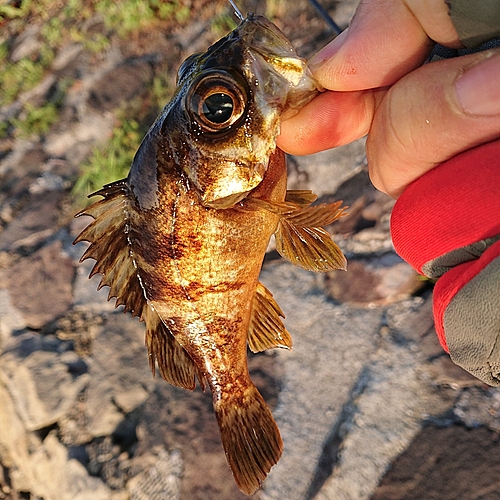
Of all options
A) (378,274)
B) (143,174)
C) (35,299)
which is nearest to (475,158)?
(143,174)

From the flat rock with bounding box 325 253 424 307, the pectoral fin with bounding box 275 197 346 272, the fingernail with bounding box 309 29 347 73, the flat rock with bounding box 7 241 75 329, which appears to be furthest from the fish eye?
the flat rock with bounding box 7 241 75 329

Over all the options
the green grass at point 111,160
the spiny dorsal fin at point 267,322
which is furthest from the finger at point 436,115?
the green grass at point 111,160

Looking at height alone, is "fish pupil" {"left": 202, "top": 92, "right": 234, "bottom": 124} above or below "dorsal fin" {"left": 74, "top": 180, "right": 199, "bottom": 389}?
above

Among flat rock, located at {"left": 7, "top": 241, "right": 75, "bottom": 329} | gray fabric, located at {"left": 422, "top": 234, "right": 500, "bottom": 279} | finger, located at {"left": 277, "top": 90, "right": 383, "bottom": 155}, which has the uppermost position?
finger, located at {"left": 277, "top": 90, "right": 383, "bottom": 155}

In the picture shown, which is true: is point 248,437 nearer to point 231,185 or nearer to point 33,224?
point 231,185

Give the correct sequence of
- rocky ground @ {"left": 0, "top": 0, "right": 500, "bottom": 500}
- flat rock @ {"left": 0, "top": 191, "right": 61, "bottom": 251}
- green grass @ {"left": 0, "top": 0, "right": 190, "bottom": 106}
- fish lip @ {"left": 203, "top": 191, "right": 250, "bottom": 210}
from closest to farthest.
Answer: fish lip @ {"left": 203, "top": 191, "right": 250, "bottom": 210} → rocky ground @ {"left": 0, "top": 0, "right": 500, "bottom": 500} → flat rock @ {"left": 0, "top": 191, "right": 61, "bottom": 251} → green grass @ {"left": 0, "top": 0, "right": 190, "bottom": 106}

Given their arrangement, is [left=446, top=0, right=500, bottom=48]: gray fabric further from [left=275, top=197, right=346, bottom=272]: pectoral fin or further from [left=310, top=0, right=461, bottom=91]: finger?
[left=275, top=197, right=346, bottom=272]: pectoral fin

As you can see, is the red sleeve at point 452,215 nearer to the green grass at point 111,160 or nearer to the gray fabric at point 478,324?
the gray fabric at point 478,324
